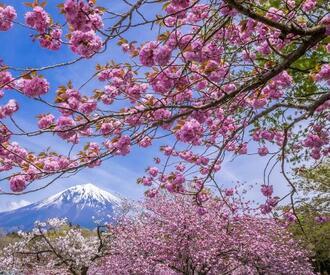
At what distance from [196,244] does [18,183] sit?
1187 cm

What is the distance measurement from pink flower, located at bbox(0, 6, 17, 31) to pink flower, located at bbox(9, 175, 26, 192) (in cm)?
195

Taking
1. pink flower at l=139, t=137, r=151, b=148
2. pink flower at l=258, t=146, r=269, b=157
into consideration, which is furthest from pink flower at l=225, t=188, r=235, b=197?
pink flower at l=139, t=137, r=151, b=148

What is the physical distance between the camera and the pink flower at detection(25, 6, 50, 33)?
4719mm

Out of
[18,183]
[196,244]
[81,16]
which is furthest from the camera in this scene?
[196,244]

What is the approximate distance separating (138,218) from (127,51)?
1687 cm

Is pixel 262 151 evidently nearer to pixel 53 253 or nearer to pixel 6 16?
pixel 6 16

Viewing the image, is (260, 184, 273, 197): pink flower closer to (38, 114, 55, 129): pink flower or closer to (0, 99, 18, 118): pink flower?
(38, 114, 55, 129): pink flower

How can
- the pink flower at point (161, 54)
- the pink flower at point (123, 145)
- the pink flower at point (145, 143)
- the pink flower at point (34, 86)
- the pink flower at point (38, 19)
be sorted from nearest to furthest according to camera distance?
the pink flower at point (161, 54)
the pink flower at point (38, 19)
the pink flower at point (34, 86)
the pink flower at point (123, 145)
the pink flower at point (145, 143)

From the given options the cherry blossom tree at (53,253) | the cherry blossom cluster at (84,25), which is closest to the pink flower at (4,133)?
the cherry blossom cluster at (84,25)

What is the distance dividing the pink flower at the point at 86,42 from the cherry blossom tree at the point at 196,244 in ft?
37.7

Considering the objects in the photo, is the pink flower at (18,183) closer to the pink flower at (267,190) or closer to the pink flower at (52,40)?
the pink flower at (52,40)

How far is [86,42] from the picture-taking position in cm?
454

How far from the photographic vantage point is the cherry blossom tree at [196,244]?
16953 millimetres

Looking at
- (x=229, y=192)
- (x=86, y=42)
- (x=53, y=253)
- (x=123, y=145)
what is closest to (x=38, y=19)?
(x=86, y=42)
